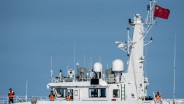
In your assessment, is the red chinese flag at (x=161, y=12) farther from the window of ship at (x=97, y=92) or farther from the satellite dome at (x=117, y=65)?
the window of ship at (x=97, y=92)

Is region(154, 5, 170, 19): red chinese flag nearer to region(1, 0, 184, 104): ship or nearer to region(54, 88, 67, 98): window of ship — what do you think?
region(1, 0, 184, 104): ship

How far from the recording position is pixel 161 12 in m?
78.6

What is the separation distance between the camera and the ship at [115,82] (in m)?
71.7

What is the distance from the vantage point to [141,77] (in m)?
77.1

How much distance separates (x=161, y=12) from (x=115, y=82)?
11.2 metres

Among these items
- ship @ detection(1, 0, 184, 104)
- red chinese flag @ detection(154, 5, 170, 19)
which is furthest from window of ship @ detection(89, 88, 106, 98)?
red chinese flag @ detection(154, 5, 170, 19)

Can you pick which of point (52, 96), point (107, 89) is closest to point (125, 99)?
point (107, 89)

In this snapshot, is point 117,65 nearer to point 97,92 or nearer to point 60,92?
point 97,92

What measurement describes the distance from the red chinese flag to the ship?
24.1 inches

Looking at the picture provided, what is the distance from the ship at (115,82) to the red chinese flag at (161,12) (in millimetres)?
613

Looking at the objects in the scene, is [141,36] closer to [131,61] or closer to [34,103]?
[131,61]

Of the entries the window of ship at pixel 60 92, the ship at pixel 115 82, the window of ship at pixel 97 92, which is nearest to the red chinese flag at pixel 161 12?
the ship at pixel 115 82

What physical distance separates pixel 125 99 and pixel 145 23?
10762 mm

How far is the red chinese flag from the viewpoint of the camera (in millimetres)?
78125
